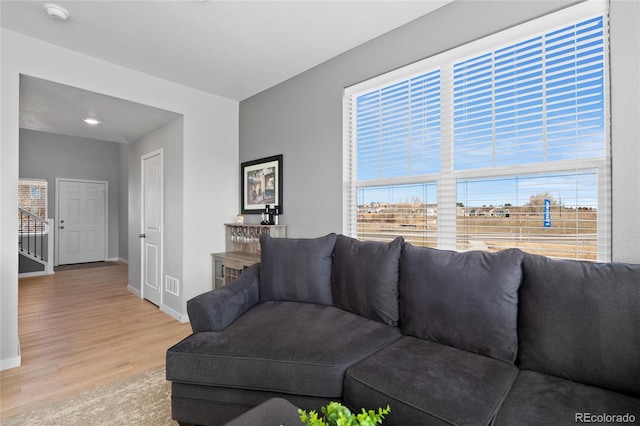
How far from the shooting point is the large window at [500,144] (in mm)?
1676

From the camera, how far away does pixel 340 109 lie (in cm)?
281

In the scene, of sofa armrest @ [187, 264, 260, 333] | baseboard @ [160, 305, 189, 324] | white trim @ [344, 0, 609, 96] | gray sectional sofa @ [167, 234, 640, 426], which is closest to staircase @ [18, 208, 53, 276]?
baseboard @ [160, 305, 189, 324]

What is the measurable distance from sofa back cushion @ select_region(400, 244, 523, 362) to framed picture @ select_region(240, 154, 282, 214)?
1.98 metres

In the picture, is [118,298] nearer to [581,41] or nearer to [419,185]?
[419,185]

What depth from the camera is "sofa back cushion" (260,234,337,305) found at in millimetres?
2262

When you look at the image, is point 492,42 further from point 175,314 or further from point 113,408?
point 175,314

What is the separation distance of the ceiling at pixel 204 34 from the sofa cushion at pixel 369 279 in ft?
5.56

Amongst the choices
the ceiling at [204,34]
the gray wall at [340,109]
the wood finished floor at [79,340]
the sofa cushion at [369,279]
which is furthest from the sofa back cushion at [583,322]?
the wood finished floor at [79,340]

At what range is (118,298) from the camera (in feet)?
14.3

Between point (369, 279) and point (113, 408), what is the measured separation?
1.80 m

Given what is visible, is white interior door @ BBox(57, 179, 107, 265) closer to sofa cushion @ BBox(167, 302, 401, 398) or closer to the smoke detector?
the smoke detector

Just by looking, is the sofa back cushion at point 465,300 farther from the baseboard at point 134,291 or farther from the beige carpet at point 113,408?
the baseboard at point 134,291

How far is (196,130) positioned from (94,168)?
5.05 m

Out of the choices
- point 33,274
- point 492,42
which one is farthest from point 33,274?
point 492,42
